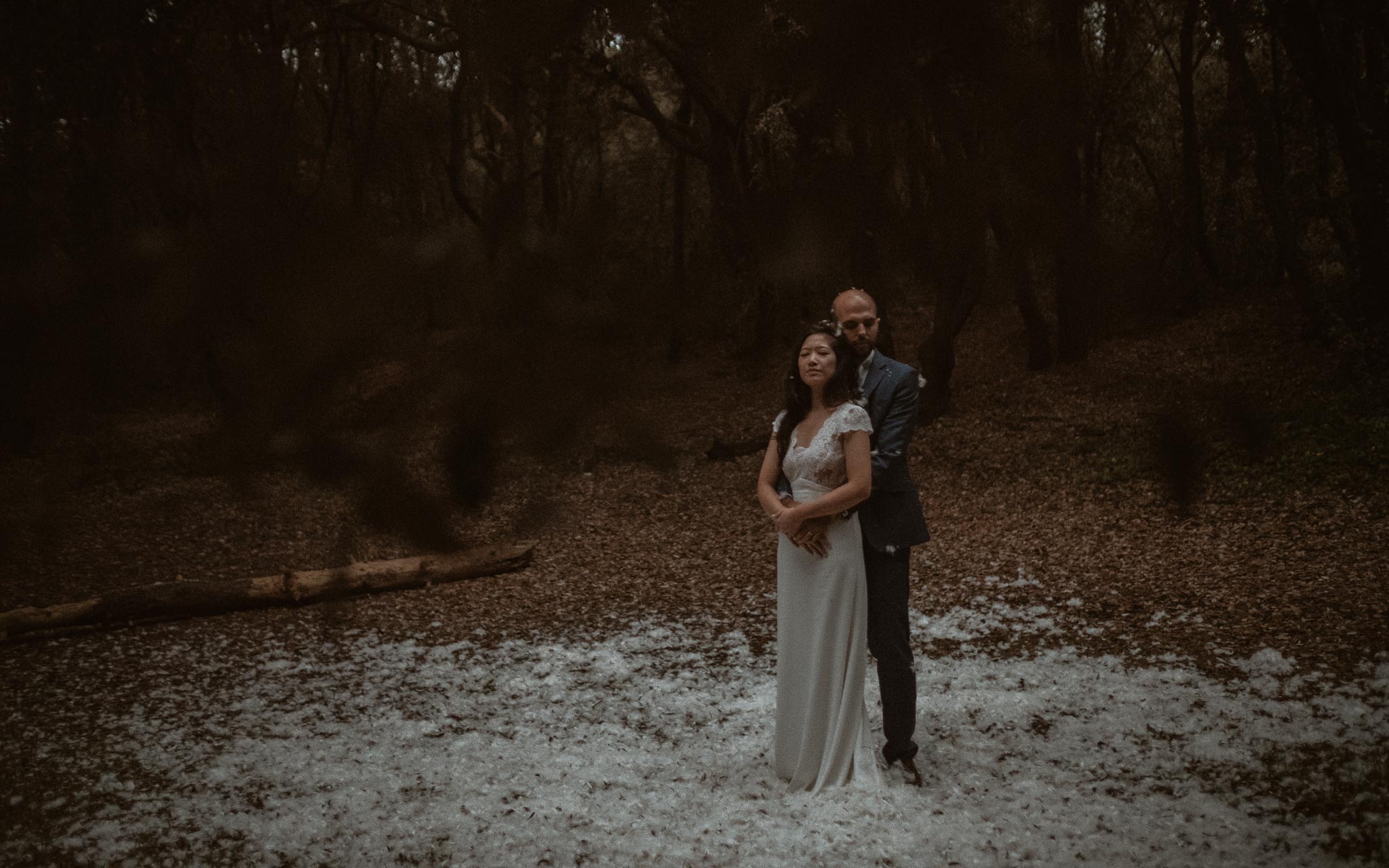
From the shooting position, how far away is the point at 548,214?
1.02 metres

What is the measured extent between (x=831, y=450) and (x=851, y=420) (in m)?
0.11

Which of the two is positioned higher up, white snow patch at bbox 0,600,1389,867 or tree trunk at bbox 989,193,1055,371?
tree trunk at bbox 989,193,1055,371

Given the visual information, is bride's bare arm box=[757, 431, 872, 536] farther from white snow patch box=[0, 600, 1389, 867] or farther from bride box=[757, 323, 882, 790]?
white snow patch box=[0, 600, 1389, 867]

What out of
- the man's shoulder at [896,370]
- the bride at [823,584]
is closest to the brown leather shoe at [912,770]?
the bride at [823,584]

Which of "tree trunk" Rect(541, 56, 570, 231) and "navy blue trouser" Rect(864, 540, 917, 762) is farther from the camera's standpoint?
"navy blue trouser" Rect(864, 540, 917, 762)

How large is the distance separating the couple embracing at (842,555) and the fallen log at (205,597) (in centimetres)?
299

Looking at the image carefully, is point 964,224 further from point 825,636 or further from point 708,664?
point 708,664

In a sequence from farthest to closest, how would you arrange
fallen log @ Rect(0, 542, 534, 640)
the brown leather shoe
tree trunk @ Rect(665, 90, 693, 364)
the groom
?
fallen log @ Rect(0, 542, 534, 640)
the brown leather shoe
the groom
tree trunk @ Rect(665, 90, 693, 364)

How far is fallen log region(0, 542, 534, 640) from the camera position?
231 inches

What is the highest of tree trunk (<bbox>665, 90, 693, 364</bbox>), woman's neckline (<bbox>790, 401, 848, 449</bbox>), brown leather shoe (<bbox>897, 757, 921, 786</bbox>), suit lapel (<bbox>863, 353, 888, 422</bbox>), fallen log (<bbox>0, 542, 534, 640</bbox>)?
tree trunk (<bbox>665, 90, 693, 364</bbox>)

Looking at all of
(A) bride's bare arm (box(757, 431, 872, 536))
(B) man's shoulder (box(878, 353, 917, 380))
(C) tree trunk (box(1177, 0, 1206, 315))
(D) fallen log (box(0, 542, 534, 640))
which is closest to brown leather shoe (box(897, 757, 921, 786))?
(A) bride's bare arm (box(757, 431, 872, 536))

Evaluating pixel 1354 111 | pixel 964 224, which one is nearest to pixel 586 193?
pixel 964 224

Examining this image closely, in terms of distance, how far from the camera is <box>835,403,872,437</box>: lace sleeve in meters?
2.95

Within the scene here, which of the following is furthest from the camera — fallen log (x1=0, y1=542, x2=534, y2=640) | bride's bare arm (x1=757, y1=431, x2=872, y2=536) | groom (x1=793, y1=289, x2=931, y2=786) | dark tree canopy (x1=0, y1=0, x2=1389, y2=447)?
fallen log (x1=0, y1=542, x2=534, y2=640)
